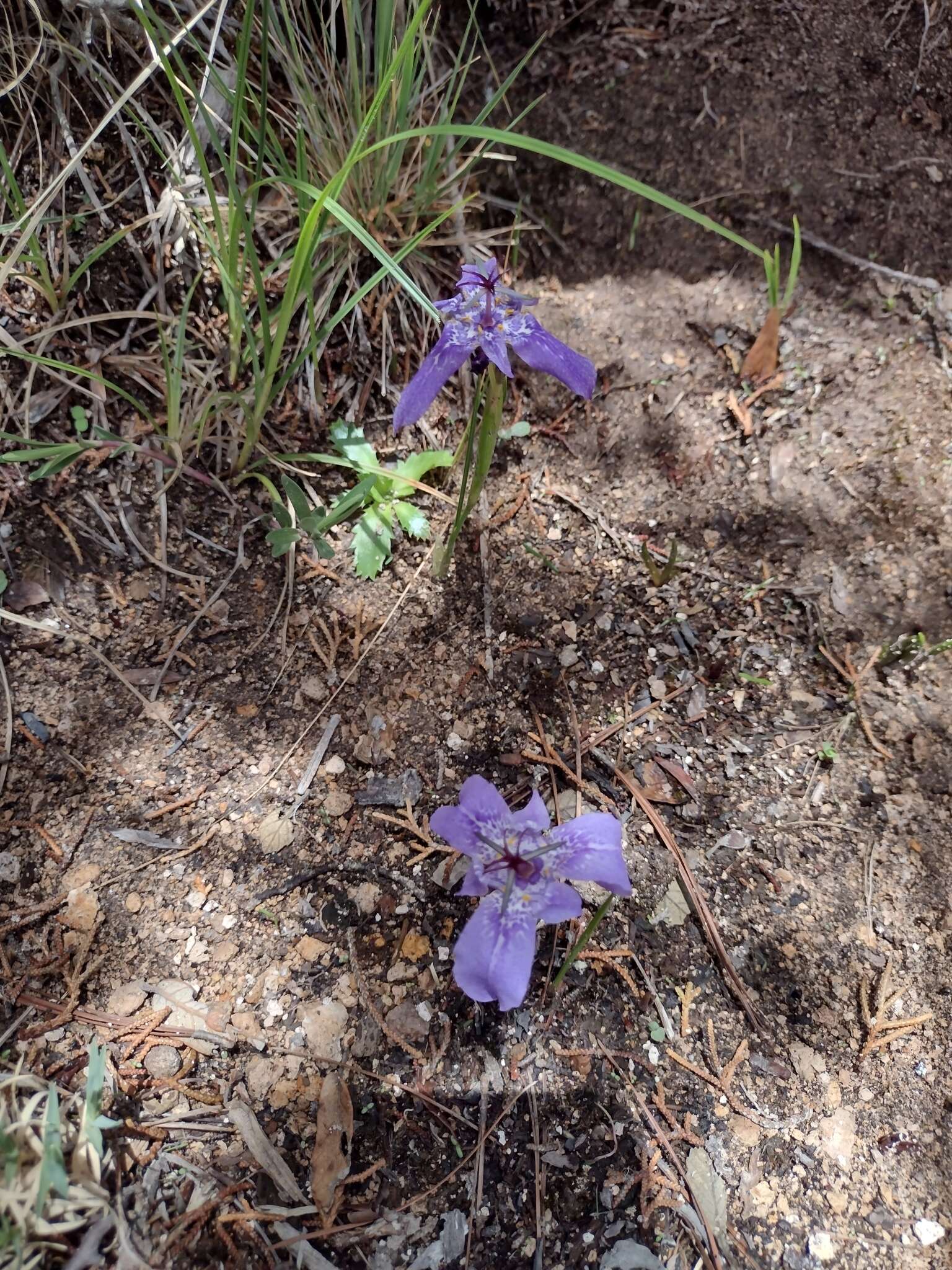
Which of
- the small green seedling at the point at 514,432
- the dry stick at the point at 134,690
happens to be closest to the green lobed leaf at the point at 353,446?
the small green seedling at the point at 514,432

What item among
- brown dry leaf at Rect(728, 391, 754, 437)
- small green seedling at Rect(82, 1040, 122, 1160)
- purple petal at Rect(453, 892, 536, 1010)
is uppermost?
brown dry leaf at Rect(728, 391, 754, 437)

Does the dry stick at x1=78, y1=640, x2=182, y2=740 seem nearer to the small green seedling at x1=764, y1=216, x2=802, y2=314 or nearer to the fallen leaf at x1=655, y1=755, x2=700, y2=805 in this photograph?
the fallen leaf at x1=655, y1=755, x2=700, y2=805

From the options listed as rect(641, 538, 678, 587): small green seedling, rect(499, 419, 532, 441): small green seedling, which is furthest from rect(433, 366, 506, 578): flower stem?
rect(641, 538, 678, 587): small green seedling

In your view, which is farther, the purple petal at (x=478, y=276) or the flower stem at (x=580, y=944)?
the purple petal at (x=478, y=276)

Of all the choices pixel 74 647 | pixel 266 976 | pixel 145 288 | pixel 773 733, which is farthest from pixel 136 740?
Result: pixel 773 733

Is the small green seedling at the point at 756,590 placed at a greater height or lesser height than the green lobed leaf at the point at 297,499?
lesser

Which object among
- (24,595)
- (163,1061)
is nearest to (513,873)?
(163,1061)

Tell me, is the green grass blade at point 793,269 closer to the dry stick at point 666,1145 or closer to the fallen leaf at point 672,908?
the fallen leaf at point 672,908
